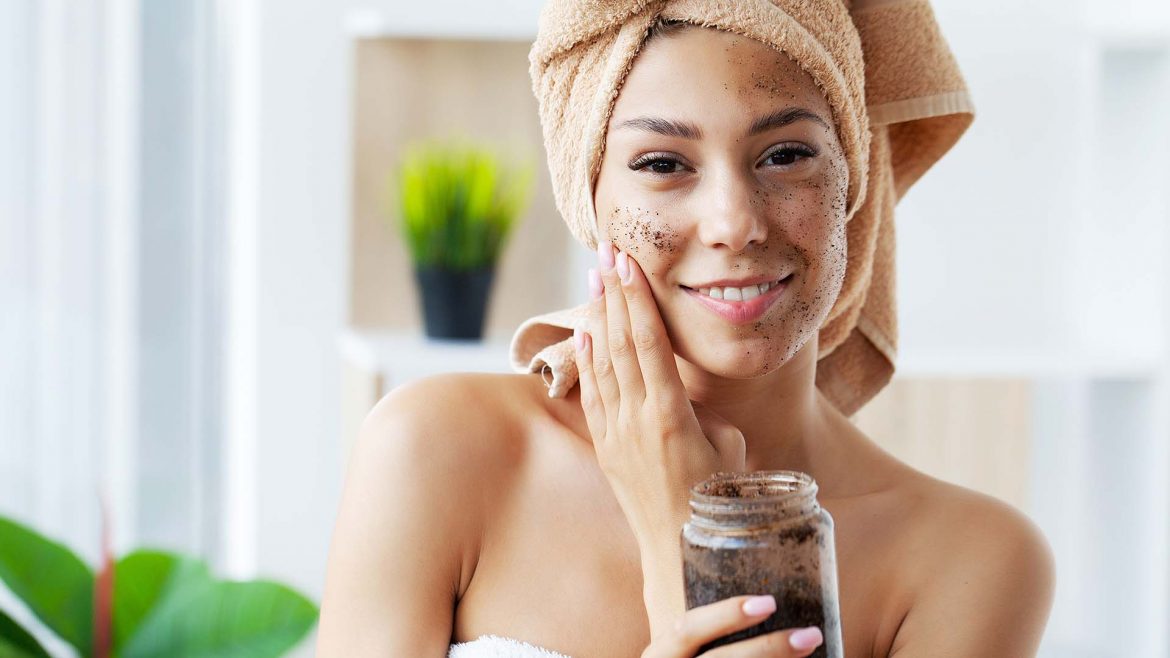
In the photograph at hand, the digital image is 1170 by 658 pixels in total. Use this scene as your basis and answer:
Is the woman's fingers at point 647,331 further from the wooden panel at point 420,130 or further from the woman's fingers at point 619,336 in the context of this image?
the wooden panel at point 420,130

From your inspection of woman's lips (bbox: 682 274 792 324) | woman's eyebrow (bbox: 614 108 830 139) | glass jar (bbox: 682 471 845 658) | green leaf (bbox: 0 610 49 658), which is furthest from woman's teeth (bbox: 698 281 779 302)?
green leaf (bbox: 0 610 49 658)

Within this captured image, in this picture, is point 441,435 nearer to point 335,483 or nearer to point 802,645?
point 802,645

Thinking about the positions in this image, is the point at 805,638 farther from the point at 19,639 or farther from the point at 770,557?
the point at 19,639

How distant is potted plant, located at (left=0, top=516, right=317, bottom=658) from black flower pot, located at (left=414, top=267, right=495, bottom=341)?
57cm

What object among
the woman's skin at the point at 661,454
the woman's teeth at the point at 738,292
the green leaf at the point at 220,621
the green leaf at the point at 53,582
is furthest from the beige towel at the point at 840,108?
the green leaf at the point at 53,582

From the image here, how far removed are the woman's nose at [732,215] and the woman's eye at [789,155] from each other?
0.04 meters

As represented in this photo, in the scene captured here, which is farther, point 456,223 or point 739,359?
point 456,223

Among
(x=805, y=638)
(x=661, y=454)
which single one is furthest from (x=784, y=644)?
(x=661, y=454)

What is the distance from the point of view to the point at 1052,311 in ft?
8.83

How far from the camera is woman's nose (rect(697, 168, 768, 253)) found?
881 mm

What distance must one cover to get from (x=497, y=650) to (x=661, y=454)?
7.9 inches

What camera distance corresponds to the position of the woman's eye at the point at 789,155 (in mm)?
926

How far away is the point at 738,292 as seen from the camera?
0.91 m

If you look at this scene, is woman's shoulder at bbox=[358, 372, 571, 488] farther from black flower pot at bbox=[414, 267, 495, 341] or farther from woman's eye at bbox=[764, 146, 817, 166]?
black flower pot at bbox=[414, 267, 495, 341]
